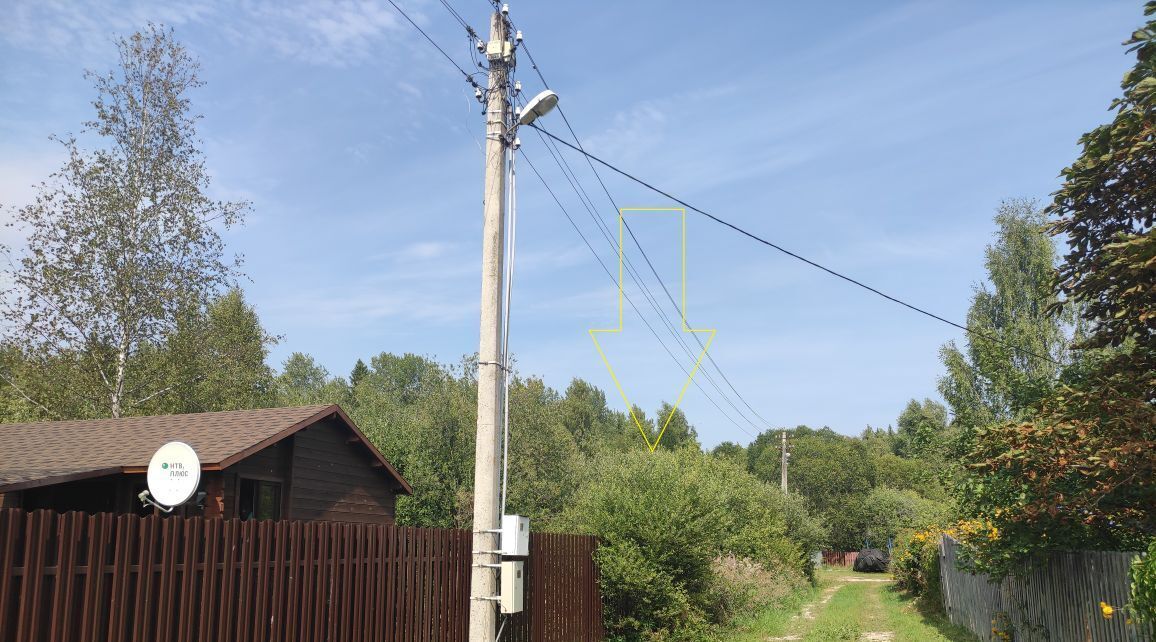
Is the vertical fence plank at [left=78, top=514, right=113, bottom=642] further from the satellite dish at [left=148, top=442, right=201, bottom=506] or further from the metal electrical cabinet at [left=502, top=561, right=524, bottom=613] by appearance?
the satellite dish at [left=148, top=442, right=201, bottom=506]

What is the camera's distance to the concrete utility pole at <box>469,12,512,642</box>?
7.90 meters

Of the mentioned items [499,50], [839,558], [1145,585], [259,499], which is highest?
[499,50]

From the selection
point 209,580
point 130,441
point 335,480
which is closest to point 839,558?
point 335,480

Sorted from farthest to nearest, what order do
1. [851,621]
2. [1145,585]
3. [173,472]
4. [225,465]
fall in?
1. [851,621]
2. [225,465]
3. [173,472]
4. [1145,585]

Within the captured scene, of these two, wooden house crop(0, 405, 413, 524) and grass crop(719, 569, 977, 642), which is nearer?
wooden house crop(0, 405, 413, 524)

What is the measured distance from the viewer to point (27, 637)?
16.5 feet

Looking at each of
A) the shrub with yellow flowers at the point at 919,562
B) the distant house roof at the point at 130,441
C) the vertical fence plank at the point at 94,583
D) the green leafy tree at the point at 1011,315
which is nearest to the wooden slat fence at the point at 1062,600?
the shrub with yellow flowers at the point at 919,562

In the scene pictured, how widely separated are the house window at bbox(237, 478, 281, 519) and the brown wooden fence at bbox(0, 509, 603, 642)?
7869 millimetres

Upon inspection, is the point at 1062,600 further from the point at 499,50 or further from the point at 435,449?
the point at 435,449

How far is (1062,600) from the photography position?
1081cm

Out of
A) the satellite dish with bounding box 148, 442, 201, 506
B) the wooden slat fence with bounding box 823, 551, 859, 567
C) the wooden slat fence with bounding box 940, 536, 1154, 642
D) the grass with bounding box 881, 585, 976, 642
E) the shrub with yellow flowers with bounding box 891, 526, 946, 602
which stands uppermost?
the satellite dish with bounding box 148, 442, 201, 506

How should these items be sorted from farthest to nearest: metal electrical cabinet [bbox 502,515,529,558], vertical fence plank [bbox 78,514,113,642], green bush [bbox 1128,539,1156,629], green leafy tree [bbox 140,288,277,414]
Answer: green leafy tree [bbox 140,288,277,414]
metal electrical cabinet [bbox 502,515,529,558]
green bush [bbox 1128,539,1156,629]
vertical fence plank [bbox 78,514,113,642]

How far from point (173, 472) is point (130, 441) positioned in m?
8.15

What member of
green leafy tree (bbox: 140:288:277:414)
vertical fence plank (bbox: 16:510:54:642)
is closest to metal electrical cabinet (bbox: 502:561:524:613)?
vertical fence plank (bbox: 16:510:54:642)
